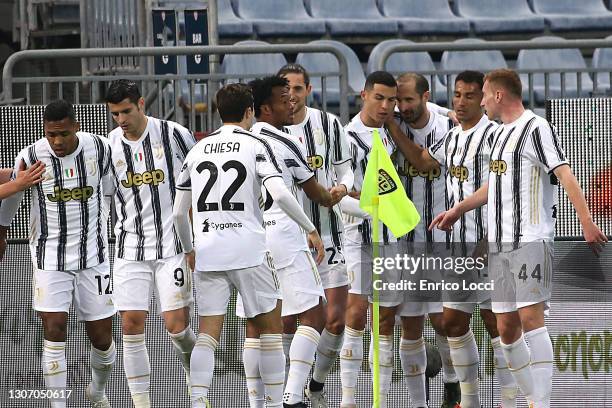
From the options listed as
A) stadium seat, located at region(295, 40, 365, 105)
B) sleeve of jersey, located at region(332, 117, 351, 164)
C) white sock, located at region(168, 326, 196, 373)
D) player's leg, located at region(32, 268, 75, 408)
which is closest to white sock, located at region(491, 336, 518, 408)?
sleeve of jersey, located at region(332, 117, 351, 164)

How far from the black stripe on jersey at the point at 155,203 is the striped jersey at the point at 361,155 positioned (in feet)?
4.41

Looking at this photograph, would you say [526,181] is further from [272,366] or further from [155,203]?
[155,203]

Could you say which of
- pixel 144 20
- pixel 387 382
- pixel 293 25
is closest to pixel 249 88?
pixel 387 382

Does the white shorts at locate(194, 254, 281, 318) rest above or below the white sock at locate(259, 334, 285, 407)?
above

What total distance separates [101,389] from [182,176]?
198cm

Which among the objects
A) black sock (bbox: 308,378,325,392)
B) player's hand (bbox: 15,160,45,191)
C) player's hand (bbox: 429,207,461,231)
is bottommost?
black sock (bbox: 308,378,325,392)

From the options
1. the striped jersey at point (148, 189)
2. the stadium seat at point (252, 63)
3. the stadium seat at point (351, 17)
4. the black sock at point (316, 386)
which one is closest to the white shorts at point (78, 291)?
the striped jersey at point (148, 189)

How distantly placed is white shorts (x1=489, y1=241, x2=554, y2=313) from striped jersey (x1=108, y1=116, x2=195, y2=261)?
6.89ft

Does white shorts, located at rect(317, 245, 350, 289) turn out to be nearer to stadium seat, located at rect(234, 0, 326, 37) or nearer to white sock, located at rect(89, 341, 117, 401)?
white sock, located at rect(89, 341, 117, 401)

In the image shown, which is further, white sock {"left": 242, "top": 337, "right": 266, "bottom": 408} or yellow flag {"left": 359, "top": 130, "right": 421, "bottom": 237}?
white sock {"left": 242, "top": 337, "right": 266, "bottom": 408}

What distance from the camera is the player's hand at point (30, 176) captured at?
27.1 feet

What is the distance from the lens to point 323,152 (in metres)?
8.72

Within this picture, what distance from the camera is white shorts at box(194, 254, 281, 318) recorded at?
7645mm

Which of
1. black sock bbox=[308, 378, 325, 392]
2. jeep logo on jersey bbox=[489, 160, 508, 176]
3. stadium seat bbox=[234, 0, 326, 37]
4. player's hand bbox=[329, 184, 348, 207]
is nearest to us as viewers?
jeep logo on jersey bbox=[489, 160, 508, 176]
